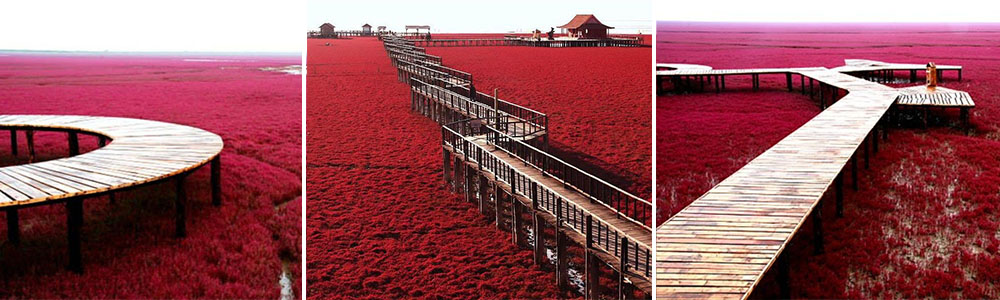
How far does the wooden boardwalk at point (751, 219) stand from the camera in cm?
386

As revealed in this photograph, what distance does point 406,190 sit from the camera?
274 inches

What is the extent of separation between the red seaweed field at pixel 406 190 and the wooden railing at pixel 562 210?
0.45 m

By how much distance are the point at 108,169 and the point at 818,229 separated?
18.6 feet

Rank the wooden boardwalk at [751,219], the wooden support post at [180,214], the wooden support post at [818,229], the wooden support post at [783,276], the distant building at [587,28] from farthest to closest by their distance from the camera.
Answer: the distant building at [587,28], the wooden support post at [180,214], the wooden support post at [818,229], the wooden support post at [783,276], the wooden boardwalk at [751,219]

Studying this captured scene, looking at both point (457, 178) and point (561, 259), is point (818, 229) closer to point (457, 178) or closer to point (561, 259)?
point (561, 259)

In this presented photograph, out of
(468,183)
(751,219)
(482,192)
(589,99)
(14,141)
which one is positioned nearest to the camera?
(751,219)

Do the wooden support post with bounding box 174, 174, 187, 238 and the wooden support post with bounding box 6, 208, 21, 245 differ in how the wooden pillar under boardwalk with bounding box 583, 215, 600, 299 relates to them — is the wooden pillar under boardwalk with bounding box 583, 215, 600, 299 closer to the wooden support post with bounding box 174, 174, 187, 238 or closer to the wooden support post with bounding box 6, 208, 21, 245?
the wooden support post with bounding box 174, 174, 187, 238

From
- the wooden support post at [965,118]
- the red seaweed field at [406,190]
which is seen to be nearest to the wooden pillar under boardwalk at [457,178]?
the red seaweed field at [406,190]

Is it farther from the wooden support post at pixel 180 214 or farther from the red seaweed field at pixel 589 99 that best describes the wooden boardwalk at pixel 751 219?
the wooden support post at pixel 180 214

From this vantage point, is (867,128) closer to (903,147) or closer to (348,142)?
(903,147)

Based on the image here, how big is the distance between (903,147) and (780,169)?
4.87m

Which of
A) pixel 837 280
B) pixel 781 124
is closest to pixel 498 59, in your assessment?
pixel 781 124

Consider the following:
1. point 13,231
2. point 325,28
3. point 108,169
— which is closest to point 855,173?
point 325,28

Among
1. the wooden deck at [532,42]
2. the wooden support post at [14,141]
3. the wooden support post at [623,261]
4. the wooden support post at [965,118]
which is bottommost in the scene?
the wooden support post at [623,261]
